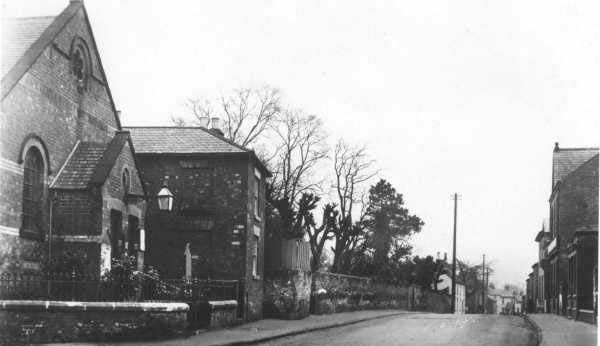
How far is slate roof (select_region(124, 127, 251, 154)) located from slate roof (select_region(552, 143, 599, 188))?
83.3ft

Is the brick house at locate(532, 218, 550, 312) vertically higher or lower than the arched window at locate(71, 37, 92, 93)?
lower

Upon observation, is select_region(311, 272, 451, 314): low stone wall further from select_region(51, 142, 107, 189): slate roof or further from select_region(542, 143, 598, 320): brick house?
select_region(51, 142, 107, 189): slate roof

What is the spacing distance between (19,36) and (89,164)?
4114 millimetres

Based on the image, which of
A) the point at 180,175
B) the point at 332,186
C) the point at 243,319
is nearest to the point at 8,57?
the point at 180,175

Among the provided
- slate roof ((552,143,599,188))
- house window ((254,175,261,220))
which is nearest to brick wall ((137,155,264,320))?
house window ((254,175,261,220))

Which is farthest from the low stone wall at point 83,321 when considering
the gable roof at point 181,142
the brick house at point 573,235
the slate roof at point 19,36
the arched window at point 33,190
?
the brick house at point 573,235

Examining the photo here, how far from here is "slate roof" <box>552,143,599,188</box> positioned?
151 ft

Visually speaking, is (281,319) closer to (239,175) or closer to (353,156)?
(239,175)

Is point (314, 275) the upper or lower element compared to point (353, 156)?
lower

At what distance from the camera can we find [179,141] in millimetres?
28625

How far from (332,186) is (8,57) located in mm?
37821

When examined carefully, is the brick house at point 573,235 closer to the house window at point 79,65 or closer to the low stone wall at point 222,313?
the low stone wall at point 222,313

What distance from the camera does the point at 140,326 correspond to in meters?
17.2

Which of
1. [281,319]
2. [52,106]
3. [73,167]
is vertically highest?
[52,106]
